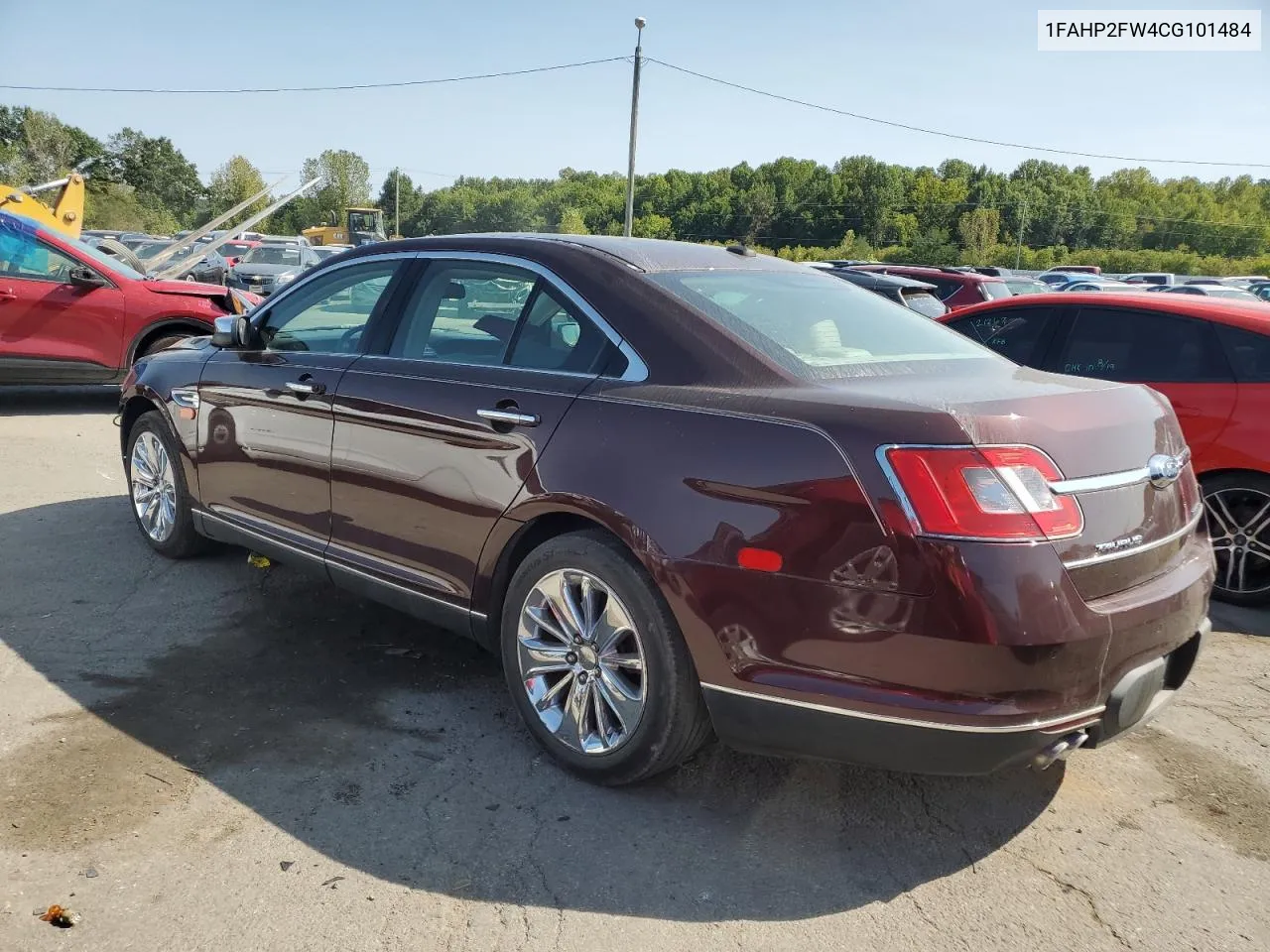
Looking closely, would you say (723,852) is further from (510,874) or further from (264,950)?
(264,950)

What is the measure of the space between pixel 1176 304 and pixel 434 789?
4691mm

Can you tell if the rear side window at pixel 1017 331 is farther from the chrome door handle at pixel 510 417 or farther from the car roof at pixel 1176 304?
the chrome door handle at pixel 510 417

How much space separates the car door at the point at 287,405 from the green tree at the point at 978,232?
81.3 meters

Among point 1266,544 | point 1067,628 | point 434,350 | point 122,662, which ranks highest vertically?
point 434,350

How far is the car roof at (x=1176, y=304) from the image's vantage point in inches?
206

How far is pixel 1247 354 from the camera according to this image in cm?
514

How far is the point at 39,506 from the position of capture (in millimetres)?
6238

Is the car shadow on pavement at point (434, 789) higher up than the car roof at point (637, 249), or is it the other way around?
the car roof at point (637, 249)

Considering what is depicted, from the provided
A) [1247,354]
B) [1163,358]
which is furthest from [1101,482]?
[1163,358]

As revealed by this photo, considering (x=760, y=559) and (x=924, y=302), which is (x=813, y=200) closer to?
(x=924, y=302)

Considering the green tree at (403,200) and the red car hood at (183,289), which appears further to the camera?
the green tree at (403,200)

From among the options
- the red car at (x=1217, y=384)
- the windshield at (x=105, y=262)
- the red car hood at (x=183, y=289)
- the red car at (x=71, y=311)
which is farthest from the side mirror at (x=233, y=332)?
the windshield at (x=105, y=262)

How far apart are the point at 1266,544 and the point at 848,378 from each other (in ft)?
11.2

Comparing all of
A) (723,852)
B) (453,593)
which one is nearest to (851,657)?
(723,852)
